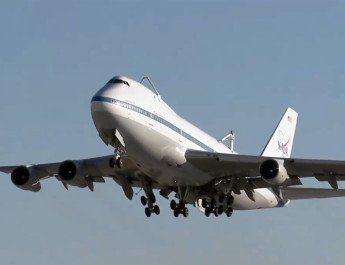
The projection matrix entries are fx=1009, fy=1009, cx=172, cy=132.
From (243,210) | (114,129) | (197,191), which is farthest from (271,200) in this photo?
(114,129)

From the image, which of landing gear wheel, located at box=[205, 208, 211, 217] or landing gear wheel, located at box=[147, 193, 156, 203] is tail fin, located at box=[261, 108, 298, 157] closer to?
landing gear wheel, located at box=[205, 208, 211, 217]

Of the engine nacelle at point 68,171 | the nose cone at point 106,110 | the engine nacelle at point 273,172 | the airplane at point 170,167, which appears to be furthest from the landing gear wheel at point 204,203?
the nose cone at point 106,110

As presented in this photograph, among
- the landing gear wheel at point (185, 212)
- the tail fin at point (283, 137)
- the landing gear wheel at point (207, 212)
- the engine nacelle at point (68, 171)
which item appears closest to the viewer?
the engine nacelle at point (68, 171)

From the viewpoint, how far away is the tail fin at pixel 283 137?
226 feet

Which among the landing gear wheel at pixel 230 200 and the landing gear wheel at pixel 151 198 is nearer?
the landing gear wheel at pixel 230 200

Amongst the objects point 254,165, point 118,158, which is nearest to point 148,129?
point 118,158

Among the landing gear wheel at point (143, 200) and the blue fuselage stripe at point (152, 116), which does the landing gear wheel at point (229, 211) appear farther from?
the landing gear wheel at point (143, 200)

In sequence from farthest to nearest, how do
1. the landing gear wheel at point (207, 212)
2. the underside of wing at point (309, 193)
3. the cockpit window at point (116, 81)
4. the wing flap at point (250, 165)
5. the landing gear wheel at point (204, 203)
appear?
the landing gear wheel at point (204, 203)
the landing gear wheel at point (207, 212)
the underside of wing at point (309, 193)
the wing flap at point (250, 165)
the cockpit window at point (116, 81)

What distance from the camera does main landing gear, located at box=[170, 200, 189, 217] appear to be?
5834 centimetres

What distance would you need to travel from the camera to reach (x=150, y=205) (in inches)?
2311

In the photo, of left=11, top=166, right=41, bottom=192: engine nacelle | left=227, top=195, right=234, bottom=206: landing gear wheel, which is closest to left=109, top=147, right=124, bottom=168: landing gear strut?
left=227, top=195, right=234, bottom=206: landing gear wheel

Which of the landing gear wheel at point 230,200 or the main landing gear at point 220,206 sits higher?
the landing gear wheel at point 230,200

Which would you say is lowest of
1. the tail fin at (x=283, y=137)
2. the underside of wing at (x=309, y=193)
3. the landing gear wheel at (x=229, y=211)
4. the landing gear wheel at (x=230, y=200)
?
the landing gear wheel at (x=229, y=211)

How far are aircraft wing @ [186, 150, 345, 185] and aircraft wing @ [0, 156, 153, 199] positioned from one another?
13.6 ft
